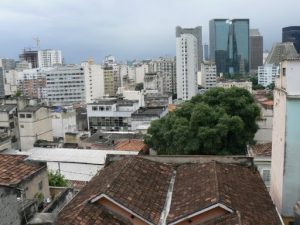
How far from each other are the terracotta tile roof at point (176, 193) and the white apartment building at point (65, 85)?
8759 cm

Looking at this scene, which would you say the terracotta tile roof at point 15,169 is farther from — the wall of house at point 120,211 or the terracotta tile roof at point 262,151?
the terracotta tile roof at point 262,151

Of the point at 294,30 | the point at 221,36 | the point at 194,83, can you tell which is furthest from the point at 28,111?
the point at 221,36

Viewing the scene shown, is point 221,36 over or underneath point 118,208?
over

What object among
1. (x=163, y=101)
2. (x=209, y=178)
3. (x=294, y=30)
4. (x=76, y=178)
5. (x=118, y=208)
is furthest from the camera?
(x=294, y=30)

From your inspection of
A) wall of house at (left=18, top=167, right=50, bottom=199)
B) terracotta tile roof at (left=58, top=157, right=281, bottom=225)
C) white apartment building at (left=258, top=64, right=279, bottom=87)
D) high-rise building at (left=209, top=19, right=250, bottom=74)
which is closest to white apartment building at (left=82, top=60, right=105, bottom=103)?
white apartment building at (left=258, top=64, right=279, bottom=87)

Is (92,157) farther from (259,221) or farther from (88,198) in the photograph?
(259,221)

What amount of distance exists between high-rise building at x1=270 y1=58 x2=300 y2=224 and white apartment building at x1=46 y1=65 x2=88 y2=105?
294 feet

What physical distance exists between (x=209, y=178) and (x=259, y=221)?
2.53 meters

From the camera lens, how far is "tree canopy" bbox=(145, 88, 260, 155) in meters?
22.6

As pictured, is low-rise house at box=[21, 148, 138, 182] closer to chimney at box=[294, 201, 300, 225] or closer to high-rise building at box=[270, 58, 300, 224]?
high-rise building at box=[270, 58, 300, 224]

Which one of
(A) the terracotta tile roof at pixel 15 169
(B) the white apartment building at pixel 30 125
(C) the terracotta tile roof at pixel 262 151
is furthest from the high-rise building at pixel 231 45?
(A) the terracotta tile roof at pixel 15 169

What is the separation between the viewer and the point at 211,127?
23.1 metres

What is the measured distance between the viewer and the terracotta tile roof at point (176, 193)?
1119 centimetres

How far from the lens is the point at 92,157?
26.9m
